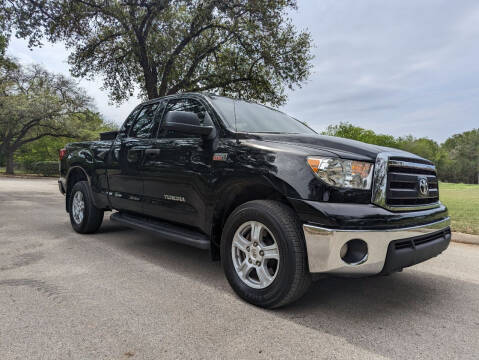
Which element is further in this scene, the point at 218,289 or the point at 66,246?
the point at 66,246

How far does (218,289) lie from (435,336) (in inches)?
66.7

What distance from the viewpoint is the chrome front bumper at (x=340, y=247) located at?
91.7 inches

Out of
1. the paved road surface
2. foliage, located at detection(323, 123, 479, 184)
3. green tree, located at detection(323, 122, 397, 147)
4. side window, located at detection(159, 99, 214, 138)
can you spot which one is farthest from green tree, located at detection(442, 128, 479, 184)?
side window, located at detection(159, 99, 214, 138)

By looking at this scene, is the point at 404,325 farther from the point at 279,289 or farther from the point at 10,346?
the point at 10,346

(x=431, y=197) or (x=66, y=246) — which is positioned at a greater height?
(x=431, y=197)

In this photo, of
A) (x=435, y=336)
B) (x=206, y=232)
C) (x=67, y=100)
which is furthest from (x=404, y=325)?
(x=67, y=100)

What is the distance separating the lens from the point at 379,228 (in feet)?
7.83

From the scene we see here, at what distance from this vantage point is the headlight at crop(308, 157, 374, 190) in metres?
2.46

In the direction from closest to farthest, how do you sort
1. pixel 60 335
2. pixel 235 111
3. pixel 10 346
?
pixel 10 346 < pixel 60 335 < pixel 235 111

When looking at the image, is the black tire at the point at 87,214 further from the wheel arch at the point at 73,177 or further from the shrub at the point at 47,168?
the shrub at the point at 47,168

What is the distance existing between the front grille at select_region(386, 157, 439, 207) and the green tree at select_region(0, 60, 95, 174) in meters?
30.9

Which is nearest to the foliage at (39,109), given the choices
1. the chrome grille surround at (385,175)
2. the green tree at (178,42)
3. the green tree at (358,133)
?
the green tree at (178,42)

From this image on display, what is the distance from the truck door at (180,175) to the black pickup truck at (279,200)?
0.04ft

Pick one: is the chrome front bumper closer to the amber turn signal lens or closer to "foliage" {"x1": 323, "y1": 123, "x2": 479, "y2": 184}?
the amber turn signal lens
